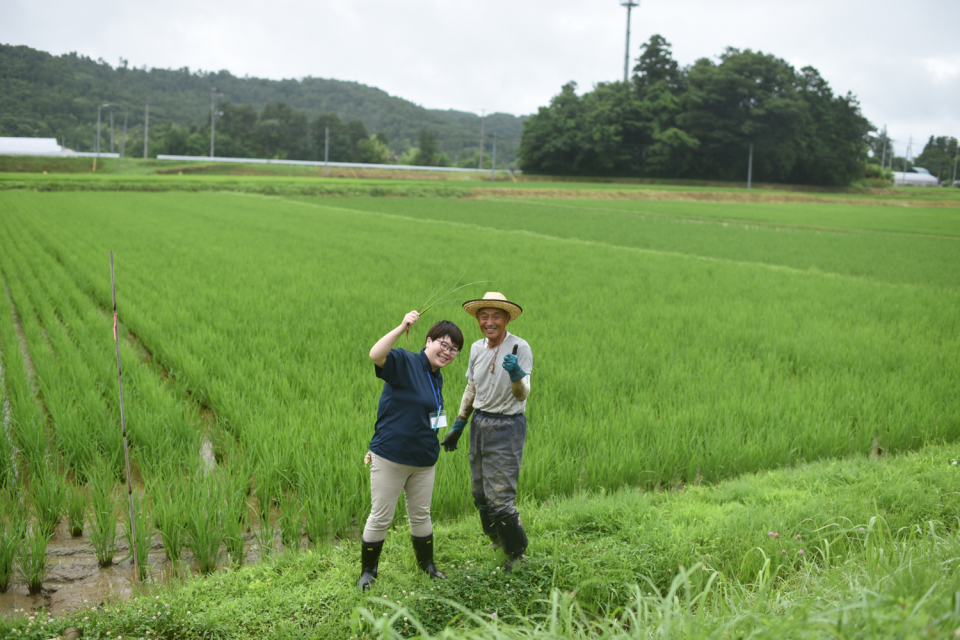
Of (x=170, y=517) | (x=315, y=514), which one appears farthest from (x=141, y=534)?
(x=315, y=514)

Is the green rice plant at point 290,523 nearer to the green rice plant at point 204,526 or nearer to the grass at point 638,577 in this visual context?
the grass at point 638,577

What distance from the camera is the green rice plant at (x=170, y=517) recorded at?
277 cm

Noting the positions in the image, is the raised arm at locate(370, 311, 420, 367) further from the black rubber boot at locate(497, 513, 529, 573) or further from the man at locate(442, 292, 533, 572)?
the black rubber boot at locate(497, 513, 529, 573)

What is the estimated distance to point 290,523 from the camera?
9.42 feet

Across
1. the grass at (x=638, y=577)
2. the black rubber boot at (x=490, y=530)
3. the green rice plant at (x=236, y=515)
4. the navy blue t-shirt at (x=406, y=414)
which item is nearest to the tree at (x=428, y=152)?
the green rice plant at (x=236, y=515)

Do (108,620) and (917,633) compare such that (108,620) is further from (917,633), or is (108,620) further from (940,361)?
(940,361)

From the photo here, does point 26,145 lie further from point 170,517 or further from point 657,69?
point 657,69

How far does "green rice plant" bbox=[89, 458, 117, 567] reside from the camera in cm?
275

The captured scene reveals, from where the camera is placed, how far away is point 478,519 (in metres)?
2.98

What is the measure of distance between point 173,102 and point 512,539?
247ft

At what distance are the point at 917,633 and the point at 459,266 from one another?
9.78 metres

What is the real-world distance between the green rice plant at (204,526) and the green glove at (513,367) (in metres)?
1.49

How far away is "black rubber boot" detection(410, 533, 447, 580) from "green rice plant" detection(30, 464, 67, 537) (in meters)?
1.66

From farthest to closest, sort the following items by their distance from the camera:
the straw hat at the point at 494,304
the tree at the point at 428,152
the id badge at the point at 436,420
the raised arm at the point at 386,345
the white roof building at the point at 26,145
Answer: the tree at the point at 428,152
the white roof building at the point at 26,145
the straw hat at the point at 494,304
the id badge at the point at 436,420
the raised arm at the point at 386,345
